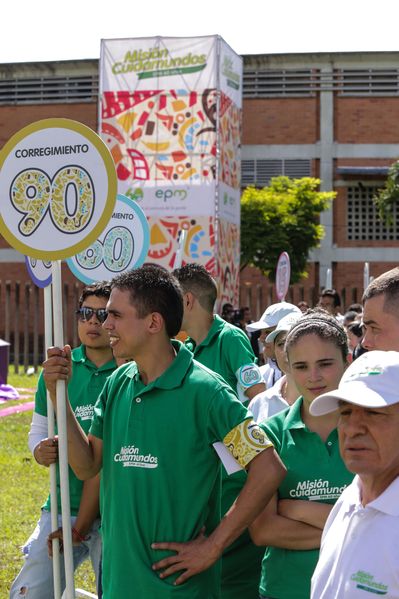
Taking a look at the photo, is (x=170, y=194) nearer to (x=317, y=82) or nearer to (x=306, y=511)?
(x=317, y=82)

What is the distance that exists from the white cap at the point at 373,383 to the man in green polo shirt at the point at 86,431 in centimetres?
211

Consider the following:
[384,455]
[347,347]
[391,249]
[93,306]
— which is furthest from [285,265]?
[391,249]

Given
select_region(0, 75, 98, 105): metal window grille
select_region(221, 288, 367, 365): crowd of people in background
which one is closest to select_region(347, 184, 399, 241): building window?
select_region(0, 75, 98, 105): metal window grille

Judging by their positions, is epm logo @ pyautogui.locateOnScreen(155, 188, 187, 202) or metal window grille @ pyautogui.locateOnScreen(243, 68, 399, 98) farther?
metal window grille @ pyautogui.locateOnScreen(243, 68, 399, 98)

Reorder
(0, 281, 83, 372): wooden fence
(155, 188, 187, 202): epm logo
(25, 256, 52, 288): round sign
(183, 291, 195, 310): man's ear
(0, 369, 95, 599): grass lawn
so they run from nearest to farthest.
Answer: (25, 256, 52, 288): round sign → (183, 291, 195, 310): man's ear → (0, 369, 95, 599): grass lawn → (155, 188, 187, 202): epm logo → (0, 281, 83, 372): wooden fence

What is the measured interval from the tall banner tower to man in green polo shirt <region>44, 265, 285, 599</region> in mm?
18994

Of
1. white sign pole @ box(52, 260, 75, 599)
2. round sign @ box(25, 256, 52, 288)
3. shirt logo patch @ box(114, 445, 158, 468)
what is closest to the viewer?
shirt logo patch @ box(114, 445, 158, 468)

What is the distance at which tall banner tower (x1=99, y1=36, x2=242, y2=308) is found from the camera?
923 inches

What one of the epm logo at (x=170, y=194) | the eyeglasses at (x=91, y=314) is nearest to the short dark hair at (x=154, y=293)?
the eyeglasses at (x=91, y=314)

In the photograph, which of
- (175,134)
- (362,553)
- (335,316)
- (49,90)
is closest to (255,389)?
(362,553)

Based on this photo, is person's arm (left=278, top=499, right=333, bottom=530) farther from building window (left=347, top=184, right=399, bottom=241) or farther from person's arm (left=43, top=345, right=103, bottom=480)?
building window (left=347, top=184, right=399, bottom=241)

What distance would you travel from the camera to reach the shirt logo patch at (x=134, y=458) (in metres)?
3.88

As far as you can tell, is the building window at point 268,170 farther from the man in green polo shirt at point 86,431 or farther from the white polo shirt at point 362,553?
the white polo shirt at point 362,553

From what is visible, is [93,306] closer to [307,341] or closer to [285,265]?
[307,341]
